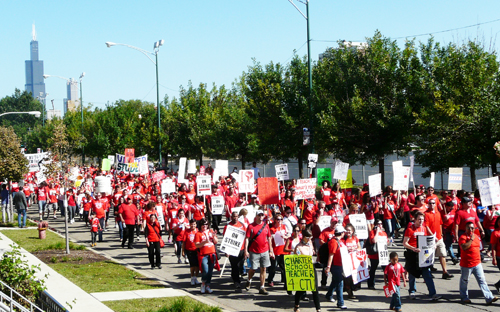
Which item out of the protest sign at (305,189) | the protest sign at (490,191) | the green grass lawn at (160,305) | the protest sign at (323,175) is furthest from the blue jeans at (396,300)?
the protest sign at (323,175)

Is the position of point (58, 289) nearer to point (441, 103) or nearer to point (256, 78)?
point (441, 103)

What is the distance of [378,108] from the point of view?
24.3 m

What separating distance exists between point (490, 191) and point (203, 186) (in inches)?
374

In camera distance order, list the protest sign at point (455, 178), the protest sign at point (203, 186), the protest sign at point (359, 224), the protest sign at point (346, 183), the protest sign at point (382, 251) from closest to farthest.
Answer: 1. the protest sign at point (382, 251)
2. the protest sign at point (359, 224)
3. the protest sign at point (455, 178)
4. the protest sign at point (203, 186)
5. the protest sign at point (346, 183)

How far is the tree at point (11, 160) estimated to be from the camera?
24391 mm

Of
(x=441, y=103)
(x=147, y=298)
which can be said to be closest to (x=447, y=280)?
(x=147, y=298)

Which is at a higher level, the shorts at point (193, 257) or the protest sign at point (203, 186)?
the protest sign at point (203, 186)

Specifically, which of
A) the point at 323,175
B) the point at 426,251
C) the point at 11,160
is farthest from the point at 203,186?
the point at 426,251

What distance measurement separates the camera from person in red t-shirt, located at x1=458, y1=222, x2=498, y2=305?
34.6 feet

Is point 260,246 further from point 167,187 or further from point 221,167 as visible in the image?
point 221,167

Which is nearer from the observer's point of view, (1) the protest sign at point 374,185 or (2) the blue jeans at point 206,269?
(2) the blue jeans at point 206,269

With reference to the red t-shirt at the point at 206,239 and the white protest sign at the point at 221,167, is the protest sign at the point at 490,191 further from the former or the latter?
the white protest sign at the point at 221,167

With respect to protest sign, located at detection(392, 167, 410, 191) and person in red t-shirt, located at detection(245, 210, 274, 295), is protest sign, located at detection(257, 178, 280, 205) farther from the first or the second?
person in red t-shirt, located at detection(245, 210, 274, 295)

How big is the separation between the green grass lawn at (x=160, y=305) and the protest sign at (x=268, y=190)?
6.15 m
